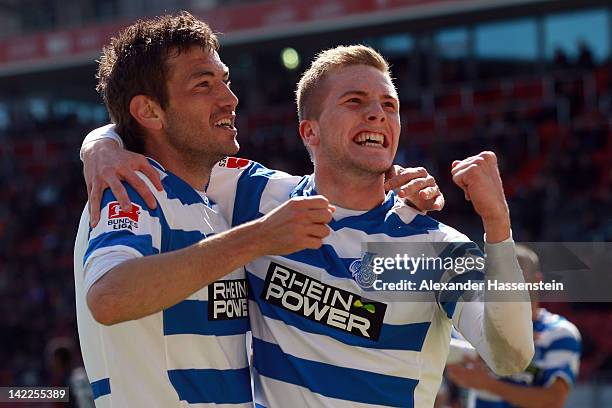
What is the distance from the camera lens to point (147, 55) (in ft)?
11.0

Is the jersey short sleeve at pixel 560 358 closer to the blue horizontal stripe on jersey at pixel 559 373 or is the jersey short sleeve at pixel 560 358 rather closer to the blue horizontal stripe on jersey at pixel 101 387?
the blue horizontal stripe on jersey at pixel 559 373

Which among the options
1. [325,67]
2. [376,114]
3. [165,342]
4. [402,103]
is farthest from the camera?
[402,103]

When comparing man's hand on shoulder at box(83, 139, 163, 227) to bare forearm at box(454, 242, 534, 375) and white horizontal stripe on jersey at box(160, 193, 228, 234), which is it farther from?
bare forearm at box(454, 242, 534, 375)

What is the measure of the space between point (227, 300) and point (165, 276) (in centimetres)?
60

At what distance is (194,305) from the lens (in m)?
3.17

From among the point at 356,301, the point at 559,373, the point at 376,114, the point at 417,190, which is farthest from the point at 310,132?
the point at 559,373

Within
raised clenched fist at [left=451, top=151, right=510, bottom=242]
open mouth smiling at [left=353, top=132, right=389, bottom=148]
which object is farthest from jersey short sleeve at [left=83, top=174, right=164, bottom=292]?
raised clenched fist at [left=451, top=151, right=510, bottom=242]

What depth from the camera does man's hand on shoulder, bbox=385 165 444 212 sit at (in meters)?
3.43

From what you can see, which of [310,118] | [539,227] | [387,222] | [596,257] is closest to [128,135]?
[310,118]

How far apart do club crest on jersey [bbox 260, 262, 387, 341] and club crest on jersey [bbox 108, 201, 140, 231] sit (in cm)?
57

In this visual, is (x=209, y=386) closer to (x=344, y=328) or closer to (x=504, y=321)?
(x=344, y=328)

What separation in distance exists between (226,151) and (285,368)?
0.73 m

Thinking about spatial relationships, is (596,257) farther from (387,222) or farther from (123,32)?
(123,32)
